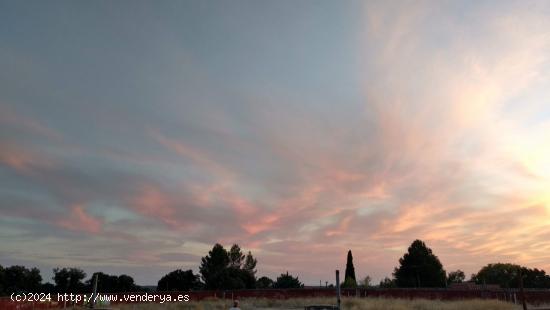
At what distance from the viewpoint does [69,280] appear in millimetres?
78625

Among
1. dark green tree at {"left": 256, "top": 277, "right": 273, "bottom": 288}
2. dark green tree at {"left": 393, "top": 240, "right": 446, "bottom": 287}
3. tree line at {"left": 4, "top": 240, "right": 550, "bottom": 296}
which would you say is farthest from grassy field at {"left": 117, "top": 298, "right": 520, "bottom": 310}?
dark green tree at {"left": 256, "top": 277, "right": 273, "bottom": 288}

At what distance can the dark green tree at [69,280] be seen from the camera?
77.3m

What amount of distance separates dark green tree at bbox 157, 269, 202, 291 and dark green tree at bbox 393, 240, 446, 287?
4002cm

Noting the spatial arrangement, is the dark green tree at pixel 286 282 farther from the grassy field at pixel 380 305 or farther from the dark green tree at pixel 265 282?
the grassy field at pixel 380 305

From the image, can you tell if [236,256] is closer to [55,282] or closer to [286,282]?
[286,282]

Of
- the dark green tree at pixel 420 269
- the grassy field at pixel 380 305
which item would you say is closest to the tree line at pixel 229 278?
the dark green tree at pixel 420 269

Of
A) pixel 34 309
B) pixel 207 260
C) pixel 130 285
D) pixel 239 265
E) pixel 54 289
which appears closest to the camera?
pixel 34 309

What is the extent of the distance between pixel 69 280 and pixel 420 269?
62.8 meters

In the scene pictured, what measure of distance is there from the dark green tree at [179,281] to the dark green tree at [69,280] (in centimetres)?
1547

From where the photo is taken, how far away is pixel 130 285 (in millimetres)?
85062

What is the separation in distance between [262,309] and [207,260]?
56508mm

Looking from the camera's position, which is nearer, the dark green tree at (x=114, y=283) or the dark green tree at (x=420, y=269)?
the dark green tree at (x=114, y=283)

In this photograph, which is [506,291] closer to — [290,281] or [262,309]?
[262,309]

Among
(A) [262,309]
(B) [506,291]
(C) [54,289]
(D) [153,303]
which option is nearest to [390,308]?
(A) [262,309]
